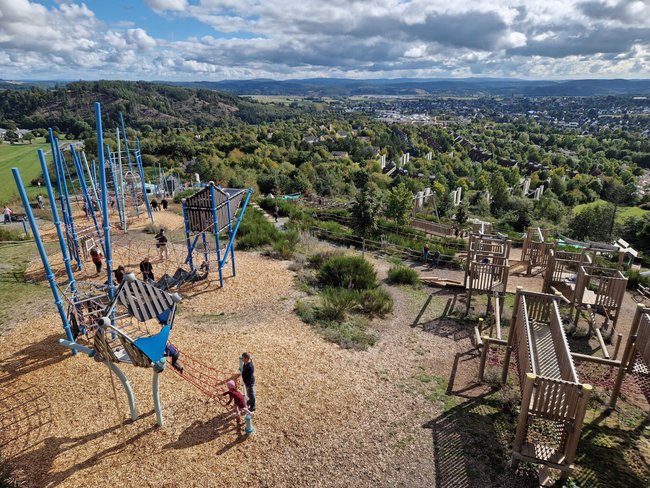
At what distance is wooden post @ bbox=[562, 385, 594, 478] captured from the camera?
6684 mm

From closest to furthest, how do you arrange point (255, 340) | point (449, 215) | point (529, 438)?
point (529, 438), point (255, 340), point (449, 215)

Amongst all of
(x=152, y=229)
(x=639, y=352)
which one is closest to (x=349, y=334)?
(x=639, y=352)

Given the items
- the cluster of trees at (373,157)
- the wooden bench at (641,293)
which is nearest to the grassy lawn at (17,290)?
the cluster of trees at (373,157)

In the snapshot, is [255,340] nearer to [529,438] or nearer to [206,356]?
[206,356]

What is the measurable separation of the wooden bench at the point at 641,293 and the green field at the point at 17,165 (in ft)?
160

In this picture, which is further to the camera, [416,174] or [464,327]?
[416,174]

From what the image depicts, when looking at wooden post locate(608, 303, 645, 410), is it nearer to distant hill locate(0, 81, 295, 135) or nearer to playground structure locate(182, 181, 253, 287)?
playground structure locate(182, 181, 253, 287)

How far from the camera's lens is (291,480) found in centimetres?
732

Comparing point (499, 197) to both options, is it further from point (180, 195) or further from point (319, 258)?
point (319, 258)

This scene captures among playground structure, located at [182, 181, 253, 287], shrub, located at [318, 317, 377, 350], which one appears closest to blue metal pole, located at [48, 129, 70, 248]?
playground structure, located at [182, 181, 253, 287]

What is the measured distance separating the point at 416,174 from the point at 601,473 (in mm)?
87415

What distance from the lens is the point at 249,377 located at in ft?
26.9

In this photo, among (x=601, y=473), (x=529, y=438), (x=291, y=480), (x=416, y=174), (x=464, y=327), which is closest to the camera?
(x=291, y=480)


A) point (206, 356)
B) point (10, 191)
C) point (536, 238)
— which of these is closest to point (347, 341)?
point (206, 356)
